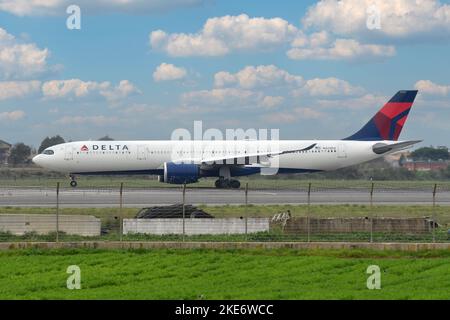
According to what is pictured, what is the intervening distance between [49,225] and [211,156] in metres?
27.3

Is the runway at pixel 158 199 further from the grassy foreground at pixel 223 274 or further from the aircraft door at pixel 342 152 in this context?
the grassy foreground at pixel 223 274

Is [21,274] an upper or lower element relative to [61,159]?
lower

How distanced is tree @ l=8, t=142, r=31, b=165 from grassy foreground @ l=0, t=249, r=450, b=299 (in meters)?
65.6

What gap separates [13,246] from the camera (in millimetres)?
19781

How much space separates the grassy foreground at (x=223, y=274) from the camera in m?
13.5

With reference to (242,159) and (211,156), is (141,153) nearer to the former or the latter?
(211,156)

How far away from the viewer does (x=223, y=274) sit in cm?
1593

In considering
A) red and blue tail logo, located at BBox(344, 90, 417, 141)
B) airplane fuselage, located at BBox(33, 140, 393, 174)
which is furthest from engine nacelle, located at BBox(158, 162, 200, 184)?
red and blue tail logo, located at BBox(344, 90, 417, 141)

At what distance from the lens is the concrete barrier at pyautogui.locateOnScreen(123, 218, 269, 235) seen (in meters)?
22.2

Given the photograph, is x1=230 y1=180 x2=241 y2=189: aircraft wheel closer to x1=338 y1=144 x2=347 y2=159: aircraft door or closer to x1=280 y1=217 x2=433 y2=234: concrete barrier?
x1=338 y1=144 x2=347 y2=159: aircraft door

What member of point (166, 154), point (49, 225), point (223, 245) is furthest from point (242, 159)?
point (223, 245)
